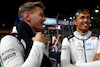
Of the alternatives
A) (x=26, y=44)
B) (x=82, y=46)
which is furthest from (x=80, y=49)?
(x=26, y=44)

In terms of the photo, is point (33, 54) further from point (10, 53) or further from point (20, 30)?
point (20, 30)

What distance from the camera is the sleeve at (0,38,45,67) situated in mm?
761

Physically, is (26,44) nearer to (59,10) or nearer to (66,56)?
(66,56)

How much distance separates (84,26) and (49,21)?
7.84 metres

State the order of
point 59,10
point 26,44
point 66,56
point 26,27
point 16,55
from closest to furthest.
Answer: point 16,55 < point 26,44 < point 26,27 < point 66,56 < point 59,10

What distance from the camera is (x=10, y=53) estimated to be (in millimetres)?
794

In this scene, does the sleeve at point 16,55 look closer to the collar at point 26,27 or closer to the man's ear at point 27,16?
the collar at point 26,27

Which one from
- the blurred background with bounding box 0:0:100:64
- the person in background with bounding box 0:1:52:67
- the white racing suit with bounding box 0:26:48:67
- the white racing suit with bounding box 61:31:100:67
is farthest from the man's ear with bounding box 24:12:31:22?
the blurred background with bounding box 0:0:100:64

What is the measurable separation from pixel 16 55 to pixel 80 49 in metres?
1.06

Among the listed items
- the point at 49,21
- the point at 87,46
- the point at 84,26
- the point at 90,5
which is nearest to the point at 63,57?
the point at 87,46

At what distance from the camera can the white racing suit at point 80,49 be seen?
140 cm

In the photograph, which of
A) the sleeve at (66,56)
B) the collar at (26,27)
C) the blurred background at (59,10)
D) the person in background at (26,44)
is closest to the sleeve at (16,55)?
the person in background at (26,44)

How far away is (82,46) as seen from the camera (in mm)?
1452

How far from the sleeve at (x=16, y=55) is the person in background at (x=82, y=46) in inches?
27.3
